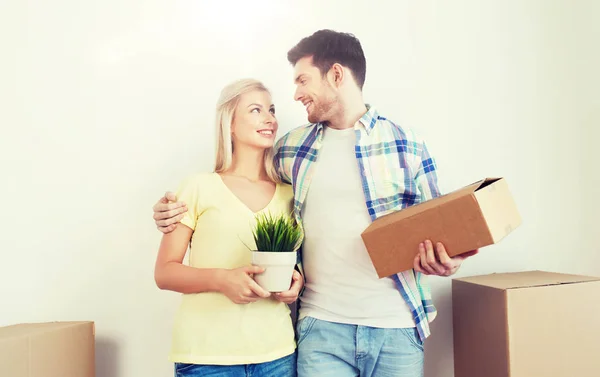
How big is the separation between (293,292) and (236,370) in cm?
20

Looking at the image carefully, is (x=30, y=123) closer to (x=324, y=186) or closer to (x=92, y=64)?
(x=92, y=64)

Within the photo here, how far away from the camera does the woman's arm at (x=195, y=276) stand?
1003mm

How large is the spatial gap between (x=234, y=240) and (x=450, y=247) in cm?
47

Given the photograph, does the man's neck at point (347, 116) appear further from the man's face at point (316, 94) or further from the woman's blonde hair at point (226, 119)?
the woman's blonde hair at point (226, 119)

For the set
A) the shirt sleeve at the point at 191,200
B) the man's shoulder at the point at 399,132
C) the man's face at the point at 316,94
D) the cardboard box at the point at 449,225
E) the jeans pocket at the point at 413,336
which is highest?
the man's face at the point at 316,94

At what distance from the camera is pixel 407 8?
156 cm

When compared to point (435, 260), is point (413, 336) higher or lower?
lower

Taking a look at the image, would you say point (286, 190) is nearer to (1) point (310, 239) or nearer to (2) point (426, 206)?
(1) point (310, 239)

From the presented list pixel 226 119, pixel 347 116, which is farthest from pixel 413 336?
pixel 226 119

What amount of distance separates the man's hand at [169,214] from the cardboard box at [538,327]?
2.61ft

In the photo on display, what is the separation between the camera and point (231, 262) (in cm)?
112

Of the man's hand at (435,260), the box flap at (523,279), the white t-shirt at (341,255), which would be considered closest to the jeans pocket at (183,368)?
the white t-shirt at (341,255)


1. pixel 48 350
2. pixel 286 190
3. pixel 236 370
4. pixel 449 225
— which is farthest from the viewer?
pixel 286 190

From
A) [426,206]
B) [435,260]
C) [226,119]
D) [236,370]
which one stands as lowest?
[236,370]
